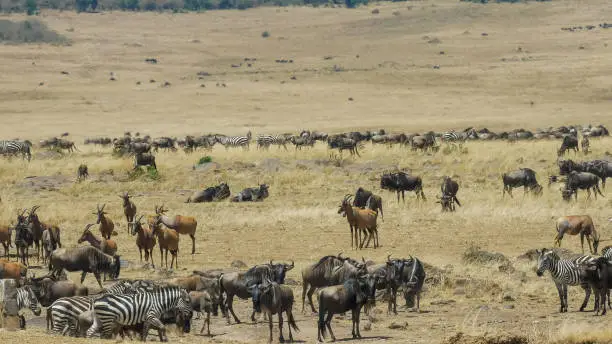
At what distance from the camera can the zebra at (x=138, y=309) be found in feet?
46.6

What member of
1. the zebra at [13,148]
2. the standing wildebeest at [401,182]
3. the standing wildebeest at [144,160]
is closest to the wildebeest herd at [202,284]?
the standing wildebeest at [401,182]

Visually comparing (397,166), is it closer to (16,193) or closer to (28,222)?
(16,193)

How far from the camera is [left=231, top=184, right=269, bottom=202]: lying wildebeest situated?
31578mm

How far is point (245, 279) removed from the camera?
16625 mm

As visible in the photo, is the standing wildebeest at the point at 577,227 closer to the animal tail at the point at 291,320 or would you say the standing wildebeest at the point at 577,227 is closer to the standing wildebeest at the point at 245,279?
the standing wildebeest at the point at 245,279

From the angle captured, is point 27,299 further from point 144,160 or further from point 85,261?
point 144,160

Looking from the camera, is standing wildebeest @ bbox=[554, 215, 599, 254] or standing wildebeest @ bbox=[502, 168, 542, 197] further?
standing wildebeest @ bbox=[502, 168, 542, 197]

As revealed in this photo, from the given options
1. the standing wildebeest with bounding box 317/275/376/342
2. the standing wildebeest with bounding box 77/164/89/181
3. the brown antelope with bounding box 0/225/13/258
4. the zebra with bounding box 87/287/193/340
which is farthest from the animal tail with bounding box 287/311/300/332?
the standing wildebeest with bounding box 77/164/89/181

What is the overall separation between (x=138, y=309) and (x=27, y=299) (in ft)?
8.75

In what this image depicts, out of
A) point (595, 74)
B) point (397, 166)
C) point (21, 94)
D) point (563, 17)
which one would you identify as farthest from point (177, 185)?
point (563, 17)

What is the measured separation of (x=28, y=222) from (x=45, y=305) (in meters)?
6.36

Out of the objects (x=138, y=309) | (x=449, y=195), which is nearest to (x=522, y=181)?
(x=449, y=195)

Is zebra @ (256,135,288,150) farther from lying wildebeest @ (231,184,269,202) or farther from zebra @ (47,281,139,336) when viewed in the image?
zebra @ (47,281,139,336)

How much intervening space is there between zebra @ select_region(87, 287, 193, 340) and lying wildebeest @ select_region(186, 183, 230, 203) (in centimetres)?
1670
